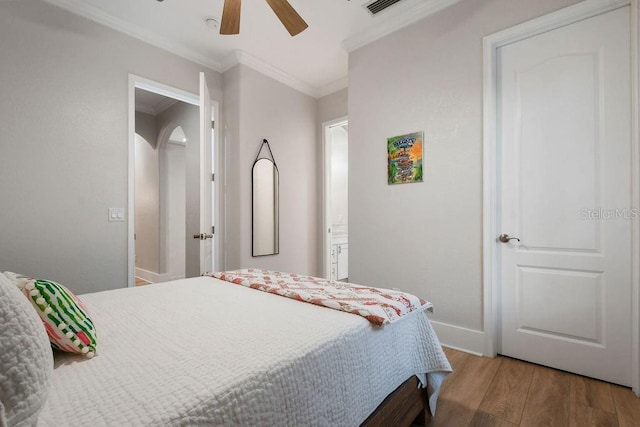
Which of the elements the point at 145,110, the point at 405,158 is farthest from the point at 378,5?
the point at 145,110

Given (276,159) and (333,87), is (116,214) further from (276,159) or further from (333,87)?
(333,87)

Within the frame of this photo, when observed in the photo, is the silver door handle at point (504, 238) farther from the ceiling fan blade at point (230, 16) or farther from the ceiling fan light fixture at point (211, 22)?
the ceiling fan light fixture at point (211, 22)

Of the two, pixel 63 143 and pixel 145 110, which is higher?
pixel 145 110

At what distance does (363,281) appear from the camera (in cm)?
287

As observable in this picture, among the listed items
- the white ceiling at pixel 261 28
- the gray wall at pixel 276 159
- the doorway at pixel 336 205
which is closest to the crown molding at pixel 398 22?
the white ceiling at pixel 261 28

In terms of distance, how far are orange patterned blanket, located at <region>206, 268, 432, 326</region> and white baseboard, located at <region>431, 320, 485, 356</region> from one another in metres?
1.05

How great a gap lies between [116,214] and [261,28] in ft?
7.12

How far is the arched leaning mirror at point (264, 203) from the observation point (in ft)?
11.0

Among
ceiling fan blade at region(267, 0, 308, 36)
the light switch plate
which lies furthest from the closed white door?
the light switch plate

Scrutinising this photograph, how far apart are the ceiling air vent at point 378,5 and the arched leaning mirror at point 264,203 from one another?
1.68m

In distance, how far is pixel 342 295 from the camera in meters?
1.45

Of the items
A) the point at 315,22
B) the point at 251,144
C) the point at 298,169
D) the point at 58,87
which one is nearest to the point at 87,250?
the point at 58,87

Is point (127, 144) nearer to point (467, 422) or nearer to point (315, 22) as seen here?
point (315, 22)

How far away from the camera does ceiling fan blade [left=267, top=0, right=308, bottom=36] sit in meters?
1.81
